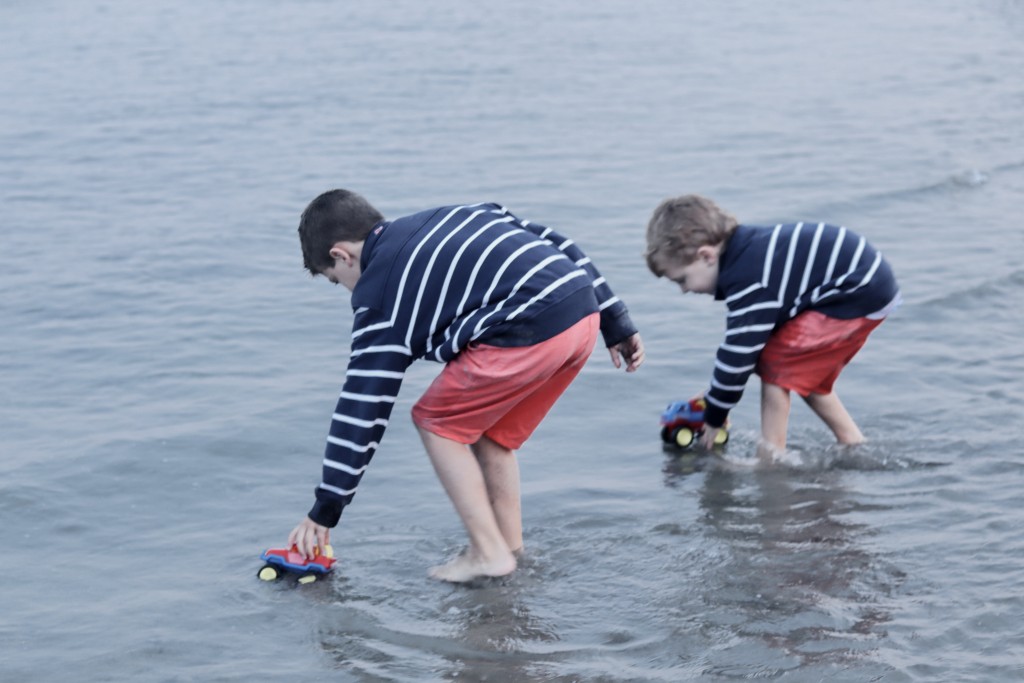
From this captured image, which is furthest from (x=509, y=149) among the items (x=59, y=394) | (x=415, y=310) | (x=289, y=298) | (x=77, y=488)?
(x=415, y=310)

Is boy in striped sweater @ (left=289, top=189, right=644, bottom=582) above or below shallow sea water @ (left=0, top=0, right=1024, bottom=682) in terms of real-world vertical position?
above

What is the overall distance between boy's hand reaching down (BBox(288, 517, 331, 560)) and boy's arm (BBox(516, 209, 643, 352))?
1158 mm

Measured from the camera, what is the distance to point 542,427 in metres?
6.46

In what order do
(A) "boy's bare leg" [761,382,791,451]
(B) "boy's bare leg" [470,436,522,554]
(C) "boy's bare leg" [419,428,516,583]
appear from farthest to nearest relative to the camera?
1. (A) "boy's bare leg" [761,382,791,451]
2. (B) "boy's bare leg" [470,436,522,554]
3. (C) "boy's bare leg" [419,428,516,583]

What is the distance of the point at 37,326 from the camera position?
25.2 ft

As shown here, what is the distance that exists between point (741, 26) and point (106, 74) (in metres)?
7.99

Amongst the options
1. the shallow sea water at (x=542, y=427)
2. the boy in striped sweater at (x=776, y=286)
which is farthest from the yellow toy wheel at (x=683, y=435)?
the boy in striped sweater at (x=776, y=286)

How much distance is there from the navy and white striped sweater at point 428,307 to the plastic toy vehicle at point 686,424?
1662 millimetres

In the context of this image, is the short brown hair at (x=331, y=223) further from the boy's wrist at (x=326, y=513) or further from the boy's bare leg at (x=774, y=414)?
the boy's bare leg at (x=774, y=414)

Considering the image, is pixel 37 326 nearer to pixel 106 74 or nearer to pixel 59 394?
pixel 59 394

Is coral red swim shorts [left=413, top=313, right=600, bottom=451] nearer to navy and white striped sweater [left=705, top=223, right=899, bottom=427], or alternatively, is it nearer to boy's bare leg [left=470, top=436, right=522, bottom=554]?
boy's bare leg [left=470, top=436, right=522, bottom=554]

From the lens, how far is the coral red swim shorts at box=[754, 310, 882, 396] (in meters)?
5.61

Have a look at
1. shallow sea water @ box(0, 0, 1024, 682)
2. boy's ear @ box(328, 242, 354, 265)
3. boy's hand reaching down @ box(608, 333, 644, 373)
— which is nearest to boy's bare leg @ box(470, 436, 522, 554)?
shallow sea water @ box(0, 0, 1024, 682)

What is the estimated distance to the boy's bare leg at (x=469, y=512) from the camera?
4.65 meters
